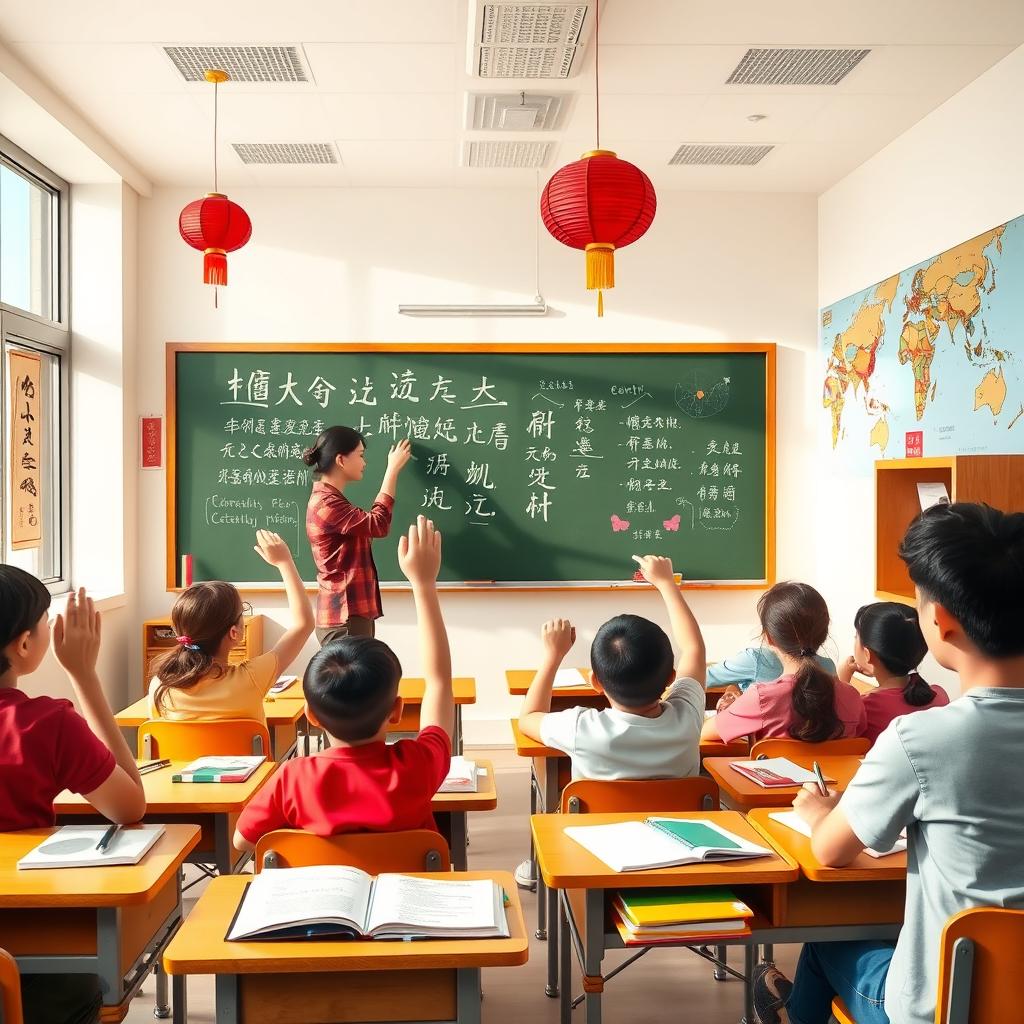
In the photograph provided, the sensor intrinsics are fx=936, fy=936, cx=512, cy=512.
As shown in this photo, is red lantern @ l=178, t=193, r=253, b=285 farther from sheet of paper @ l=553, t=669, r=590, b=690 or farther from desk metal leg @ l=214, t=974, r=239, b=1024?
desk metal leg @ l=214, t=974, r=239, b=1024

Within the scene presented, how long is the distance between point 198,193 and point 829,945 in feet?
14.8

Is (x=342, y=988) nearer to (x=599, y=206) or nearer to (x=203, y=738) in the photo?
(x=203, y=738)

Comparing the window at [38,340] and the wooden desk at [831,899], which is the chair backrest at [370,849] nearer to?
the wooden desk at [831,899]

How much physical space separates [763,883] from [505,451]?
11.3ft

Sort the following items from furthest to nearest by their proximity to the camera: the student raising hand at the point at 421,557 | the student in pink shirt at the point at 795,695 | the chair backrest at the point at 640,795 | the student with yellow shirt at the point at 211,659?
the student with yellow shirt at the point at 211,659, the student in pink shirt at the point at 795,695, the chair backrest at the point at 640,795, the student raising hand at the point at 421,557

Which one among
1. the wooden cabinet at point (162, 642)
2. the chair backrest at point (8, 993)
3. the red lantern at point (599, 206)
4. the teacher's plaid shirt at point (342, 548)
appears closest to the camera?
the chair backrest at point (8, 993)

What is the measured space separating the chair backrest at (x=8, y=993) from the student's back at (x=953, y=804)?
1164 millimetres

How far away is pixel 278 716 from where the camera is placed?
112 inches

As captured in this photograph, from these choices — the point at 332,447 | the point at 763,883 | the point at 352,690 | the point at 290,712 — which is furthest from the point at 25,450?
the point at 763,883

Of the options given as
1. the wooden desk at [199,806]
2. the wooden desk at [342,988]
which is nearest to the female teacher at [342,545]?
the wooden desk at [199,806]

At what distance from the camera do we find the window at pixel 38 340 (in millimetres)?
4102

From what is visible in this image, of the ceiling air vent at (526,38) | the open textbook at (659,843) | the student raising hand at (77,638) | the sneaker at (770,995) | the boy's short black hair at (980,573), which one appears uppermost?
the ceiling air vent at (526,38)

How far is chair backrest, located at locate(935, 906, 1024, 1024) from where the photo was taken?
47.9 inches

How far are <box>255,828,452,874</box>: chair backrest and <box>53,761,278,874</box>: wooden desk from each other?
14.3 inches
